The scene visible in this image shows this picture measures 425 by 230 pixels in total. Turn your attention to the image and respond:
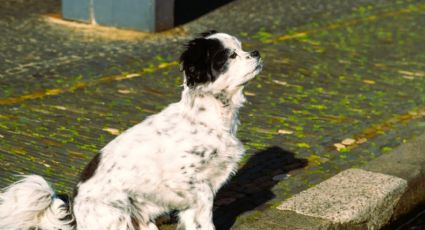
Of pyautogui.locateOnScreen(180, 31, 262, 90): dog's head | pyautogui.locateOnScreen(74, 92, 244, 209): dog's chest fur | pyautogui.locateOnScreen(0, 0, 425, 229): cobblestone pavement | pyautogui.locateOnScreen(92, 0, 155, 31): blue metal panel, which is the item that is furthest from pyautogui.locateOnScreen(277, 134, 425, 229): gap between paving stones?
pyautogui.locateOnScreen(92, 0, 155, 31): blue metal panel

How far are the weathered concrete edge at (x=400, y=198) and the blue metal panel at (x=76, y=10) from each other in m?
6.31

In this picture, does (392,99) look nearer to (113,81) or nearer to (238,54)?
(113,81)

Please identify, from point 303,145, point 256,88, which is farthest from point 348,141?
point 256,88

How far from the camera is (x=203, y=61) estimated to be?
5.58 m

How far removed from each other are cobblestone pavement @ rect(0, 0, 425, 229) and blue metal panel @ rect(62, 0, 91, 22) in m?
0.19

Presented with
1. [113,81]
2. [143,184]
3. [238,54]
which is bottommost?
[113,81]

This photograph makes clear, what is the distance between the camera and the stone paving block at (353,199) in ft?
20.2

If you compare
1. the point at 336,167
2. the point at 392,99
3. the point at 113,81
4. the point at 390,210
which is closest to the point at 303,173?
the point at 336,167

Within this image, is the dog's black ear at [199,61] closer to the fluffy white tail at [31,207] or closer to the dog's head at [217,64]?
the dog's head at [217,64]

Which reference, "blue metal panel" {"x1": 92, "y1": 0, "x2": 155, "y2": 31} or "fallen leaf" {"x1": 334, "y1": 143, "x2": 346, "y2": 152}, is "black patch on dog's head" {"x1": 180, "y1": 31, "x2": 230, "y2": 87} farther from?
"blue metal panel" {"x1": 92, "y1": 0, "x2": 155, "y2": 31}

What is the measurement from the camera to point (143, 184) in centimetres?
547

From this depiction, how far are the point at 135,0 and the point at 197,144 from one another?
287 inches

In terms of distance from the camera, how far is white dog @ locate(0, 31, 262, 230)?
533cm

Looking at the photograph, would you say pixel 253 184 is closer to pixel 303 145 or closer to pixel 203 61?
pixel 303 145
